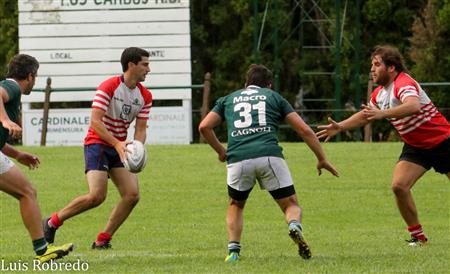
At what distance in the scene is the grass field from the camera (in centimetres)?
1120

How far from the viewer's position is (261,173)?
11.2 meters

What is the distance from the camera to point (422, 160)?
42.3ft

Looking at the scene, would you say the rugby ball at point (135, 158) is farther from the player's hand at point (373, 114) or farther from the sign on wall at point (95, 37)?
the sign on wall at point (95, 37)

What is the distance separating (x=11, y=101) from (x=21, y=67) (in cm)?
42

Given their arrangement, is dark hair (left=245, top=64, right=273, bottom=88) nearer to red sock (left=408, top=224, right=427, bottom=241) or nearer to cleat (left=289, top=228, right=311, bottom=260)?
cleat (left=289, top=228, right=311, bottom=260)

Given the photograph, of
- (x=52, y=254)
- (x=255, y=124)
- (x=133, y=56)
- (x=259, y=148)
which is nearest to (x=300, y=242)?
(x=259, y=148)

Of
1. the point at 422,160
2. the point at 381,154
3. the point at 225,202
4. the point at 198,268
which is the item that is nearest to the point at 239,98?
the point at 198,268

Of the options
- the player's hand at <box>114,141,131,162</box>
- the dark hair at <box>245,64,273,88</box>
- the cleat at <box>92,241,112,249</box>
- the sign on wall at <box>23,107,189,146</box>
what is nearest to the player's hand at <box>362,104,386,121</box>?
the dark hair at <box>245,64,273,88</box>

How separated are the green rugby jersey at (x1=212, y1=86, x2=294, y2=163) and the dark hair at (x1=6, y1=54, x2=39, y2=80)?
1.77m

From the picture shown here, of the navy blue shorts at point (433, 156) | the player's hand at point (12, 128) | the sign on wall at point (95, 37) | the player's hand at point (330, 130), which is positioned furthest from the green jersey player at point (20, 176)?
the sign on wall at point (95, 37)

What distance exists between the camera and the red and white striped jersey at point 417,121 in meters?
12.5

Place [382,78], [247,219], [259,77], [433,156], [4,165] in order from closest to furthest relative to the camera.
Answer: [4,165], [259,77], [382,78], [433,156], [247,219]

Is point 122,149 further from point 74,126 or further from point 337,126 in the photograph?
point 74,126

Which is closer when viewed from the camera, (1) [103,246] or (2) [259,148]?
(2) [259,148]
